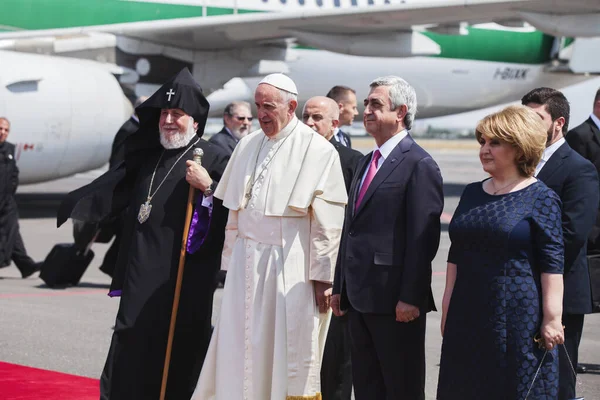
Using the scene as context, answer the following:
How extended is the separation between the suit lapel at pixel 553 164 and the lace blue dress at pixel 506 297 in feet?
2.26

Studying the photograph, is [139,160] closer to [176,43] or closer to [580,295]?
[580,295]

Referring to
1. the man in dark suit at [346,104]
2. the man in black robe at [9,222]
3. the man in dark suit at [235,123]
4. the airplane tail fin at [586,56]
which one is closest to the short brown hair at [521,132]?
the man in dark suit at [346,104]

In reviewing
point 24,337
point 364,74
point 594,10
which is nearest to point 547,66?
point 364,74

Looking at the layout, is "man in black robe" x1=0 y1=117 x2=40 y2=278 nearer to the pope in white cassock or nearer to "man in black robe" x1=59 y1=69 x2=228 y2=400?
"man in black robe" x1=59 y1=69 x2=228 y2=400

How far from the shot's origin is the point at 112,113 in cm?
1401

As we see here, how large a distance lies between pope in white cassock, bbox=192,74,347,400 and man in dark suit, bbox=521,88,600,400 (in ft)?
3.12

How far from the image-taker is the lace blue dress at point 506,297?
3.73 metres

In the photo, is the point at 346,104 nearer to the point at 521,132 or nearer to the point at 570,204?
the point at 570,204

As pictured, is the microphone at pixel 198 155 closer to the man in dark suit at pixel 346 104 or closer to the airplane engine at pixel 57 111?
the man in dark suit at pixel 346 104

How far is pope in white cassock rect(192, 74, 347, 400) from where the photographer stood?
438cm

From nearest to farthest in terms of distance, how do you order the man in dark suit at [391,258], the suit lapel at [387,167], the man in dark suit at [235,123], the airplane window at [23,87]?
the man in dark suit at [391,258]
the suit lapel at [387,167]
the man in dark suit at [235,123]
the airplane window at [23,87]

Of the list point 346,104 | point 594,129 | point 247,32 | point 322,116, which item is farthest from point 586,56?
point 322,116

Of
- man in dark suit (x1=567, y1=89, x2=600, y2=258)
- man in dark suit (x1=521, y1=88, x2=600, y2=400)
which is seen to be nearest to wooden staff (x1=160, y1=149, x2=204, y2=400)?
man in dark suit (x1=521, y1=88, x2=600, y2=400)

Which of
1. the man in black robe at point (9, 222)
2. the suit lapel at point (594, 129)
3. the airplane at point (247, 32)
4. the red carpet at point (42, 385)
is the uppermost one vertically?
the airplane at point (247, 32)
